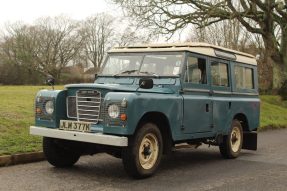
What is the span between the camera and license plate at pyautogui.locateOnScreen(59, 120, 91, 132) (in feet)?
25.0

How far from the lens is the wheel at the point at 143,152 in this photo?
7.34 metres

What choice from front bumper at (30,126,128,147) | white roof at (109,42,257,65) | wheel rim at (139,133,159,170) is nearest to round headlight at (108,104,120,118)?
front bumper at (30,126,128,147)

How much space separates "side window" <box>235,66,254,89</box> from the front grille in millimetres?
4318

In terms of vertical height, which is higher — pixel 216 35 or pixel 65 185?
pixel 216 35

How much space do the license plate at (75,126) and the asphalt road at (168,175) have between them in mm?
813

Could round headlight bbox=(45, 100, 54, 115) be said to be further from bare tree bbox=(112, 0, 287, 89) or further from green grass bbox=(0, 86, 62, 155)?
bare tree bbox=(112, 0, 287, 89)

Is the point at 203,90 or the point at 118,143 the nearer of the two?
the point at 118,143

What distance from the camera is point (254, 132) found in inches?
448

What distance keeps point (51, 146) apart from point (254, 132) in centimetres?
536

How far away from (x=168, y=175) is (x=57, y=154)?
82.3 inches

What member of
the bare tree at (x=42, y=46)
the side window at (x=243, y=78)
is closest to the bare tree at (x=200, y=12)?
the side window at (x=243, y=78)

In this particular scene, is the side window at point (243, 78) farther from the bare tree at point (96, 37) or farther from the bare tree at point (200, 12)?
the bare tree at point (96, 37)

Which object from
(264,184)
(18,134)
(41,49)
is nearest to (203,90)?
(264,184)

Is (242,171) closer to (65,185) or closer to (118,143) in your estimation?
(118,143)
